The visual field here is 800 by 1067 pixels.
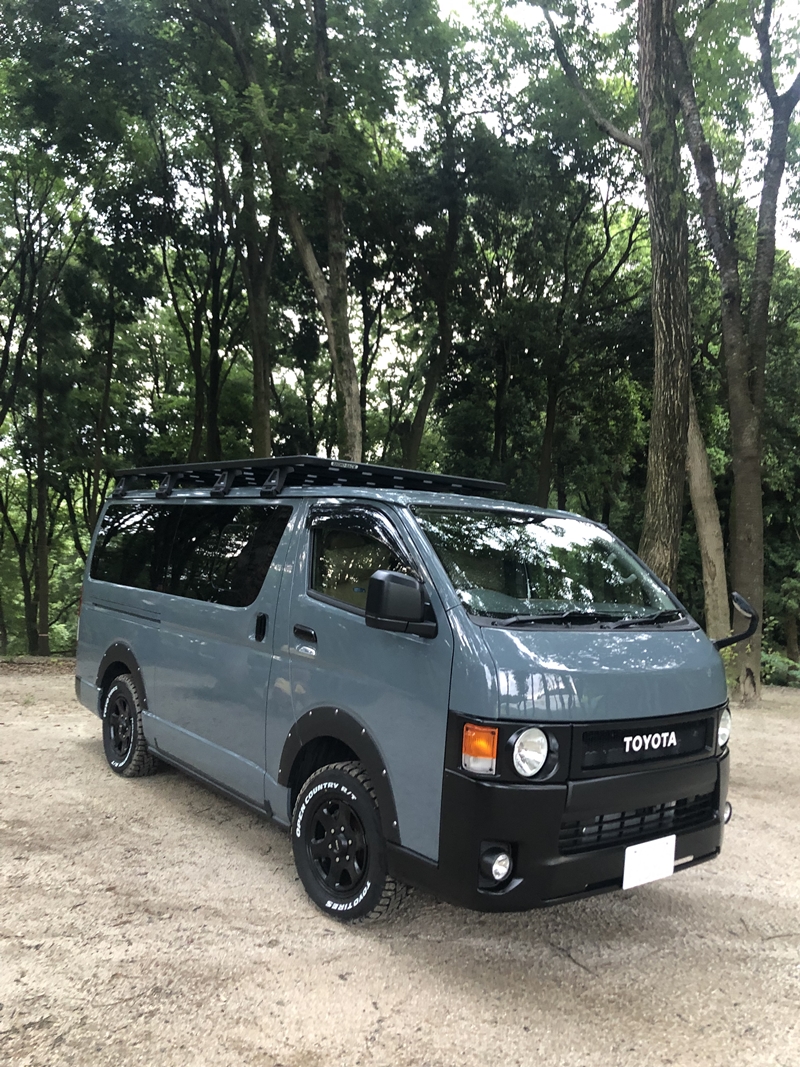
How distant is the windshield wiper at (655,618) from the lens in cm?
352

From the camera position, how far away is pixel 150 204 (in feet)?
59.4

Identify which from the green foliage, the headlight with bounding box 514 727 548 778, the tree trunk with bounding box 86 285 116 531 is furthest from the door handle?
the tree trunk with bounding box 86 285 116 531

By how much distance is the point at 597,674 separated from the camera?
121 inches

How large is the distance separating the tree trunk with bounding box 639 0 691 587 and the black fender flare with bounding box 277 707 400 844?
6063 millimetres

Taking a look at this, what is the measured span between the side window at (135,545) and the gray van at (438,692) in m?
0.47

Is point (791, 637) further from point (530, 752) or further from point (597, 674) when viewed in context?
point (530, 752)

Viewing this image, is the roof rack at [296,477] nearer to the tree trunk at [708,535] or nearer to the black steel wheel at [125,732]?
the black steel wheel at [125,732]

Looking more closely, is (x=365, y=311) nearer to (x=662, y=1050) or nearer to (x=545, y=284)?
(x=545, y=284)

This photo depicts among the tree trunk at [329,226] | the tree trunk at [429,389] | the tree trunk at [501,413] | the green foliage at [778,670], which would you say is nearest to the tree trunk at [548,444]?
the tree trunk at [501,413]

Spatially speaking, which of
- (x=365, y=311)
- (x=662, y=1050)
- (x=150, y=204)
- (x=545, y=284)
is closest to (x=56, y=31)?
(x=150, y=204)

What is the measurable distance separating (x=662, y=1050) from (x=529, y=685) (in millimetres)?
1328

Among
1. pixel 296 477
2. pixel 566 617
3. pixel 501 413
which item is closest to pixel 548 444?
pixel 501 413

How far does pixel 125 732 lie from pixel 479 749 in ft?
11.9

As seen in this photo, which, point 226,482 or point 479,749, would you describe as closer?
point 479,749
